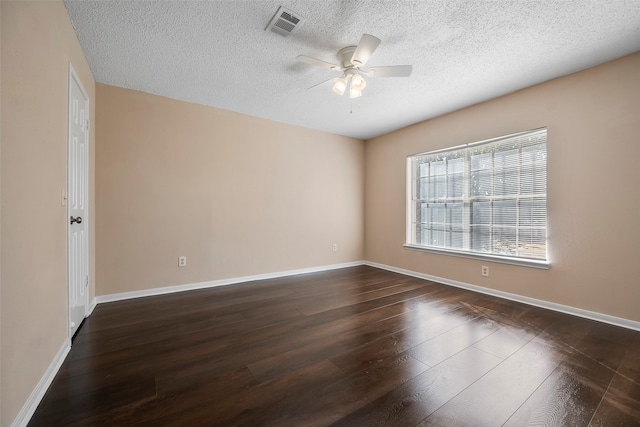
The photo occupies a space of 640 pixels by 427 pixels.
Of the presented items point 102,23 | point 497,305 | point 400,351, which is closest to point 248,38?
point 102,23

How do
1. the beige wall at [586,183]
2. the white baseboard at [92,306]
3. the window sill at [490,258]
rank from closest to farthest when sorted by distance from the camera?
the beige wall at [586,183], the white baseboard at [92,306], the window sill at [490,258]

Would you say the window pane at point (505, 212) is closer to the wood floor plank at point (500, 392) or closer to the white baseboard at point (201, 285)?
the wood floor plank at point (500, 392)

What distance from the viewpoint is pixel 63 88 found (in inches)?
72.3

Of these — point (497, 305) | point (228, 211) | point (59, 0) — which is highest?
point (59, 0)

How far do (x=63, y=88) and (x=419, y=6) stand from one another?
2606mm

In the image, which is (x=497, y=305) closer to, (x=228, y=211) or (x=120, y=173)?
(x=228, y=211)

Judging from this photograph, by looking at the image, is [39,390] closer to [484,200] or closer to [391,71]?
[391,71]

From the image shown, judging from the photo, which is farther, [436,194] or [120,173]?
[436,194]

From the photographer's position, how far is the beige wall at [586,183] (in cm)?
234

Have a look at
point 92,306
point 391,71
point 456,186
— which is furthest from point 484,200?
point 92,306

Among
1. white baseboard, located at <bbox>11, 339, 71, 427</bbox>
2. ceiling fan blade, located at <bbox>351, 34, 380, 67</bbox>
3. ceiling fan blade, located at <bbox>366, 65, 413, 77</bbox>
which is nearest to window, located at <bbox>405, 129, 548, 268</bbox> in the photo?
ceiling fan blade, located at <bbox>366, 65, 413, 77</bbox>

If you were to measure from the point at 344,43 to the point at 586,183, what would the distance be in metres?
2.76

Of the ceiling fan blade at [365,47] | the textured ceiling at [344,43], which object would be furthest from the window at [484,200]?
the ceiling fan blade at [365,47]

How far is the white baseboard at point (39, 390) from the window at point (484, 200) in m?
4.18
